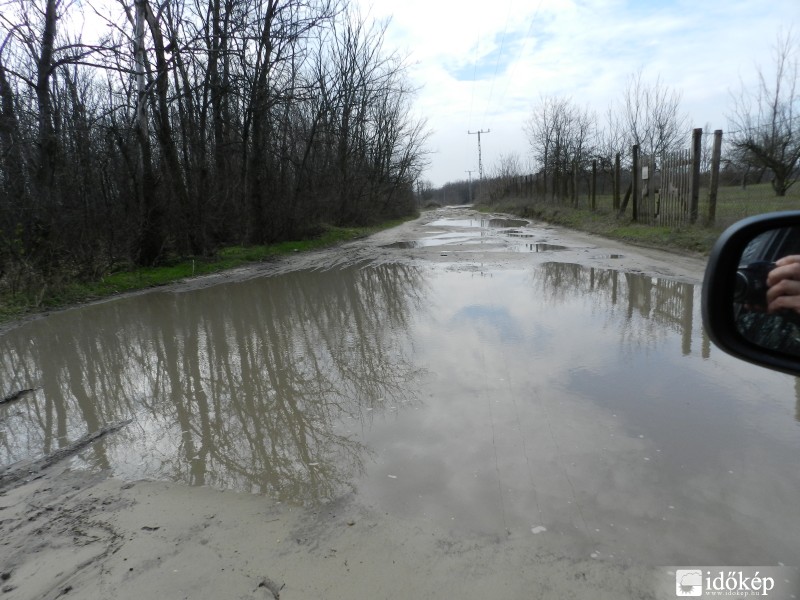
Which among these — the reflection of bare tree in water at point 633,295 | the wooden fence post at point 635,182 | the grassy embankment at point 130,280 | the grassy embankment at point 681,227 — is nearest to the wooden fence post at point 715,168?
the grassy embankment at point 681,227

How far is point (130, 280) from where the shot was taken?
12406mm

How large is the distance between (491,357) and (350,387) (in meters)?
1.62

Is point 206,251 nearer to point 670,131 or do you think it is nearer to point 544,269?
point 544,269

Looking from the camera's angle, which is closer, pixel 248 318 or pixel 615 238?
pixel 248 318

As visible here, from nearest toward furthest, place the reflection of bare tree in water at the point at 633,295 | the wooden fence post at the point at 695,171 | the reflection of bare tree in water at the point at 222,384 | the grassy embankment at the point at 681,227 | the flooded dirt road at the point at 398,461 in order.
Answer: the flooded dirt road at the point at 398,461, the reflection of bare tree in water at the point at 222,384, the reflection of bare tree in water at the point at 633,295, the grassy embankment at the point at 681,227, the wooden fence post at the point at 695,171

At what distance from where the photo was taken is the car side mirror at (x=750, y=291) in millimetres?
Result: 1889

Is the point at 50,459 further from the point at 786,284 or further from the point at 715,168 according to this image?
the point at 715,168

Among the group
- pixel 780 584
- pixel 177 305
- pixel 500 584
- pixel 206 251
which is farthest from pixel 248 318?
pixel 206 251

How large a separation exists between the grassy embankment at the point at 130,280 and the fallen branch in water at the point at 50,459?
6.28 m

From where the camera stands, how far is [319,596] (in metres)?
2.28

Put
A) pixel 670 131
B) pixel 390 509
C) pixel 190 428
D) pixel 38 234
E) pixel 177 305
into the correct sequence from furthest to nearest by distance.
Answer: pixel 670 131
pixel 38 234
pixel 177 305
pixel 190 428
pixel 390 509

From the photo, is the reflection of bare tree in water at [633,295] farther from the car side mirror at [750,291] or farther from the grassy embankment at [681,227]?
the car side mirror at [750,291]

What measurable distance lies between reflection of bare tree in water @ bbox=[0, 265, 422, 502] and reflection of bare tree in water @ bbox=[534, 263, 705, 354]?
109 inches

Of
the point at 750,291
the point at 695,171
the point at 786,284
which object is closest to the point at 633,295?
the point at 750,291
